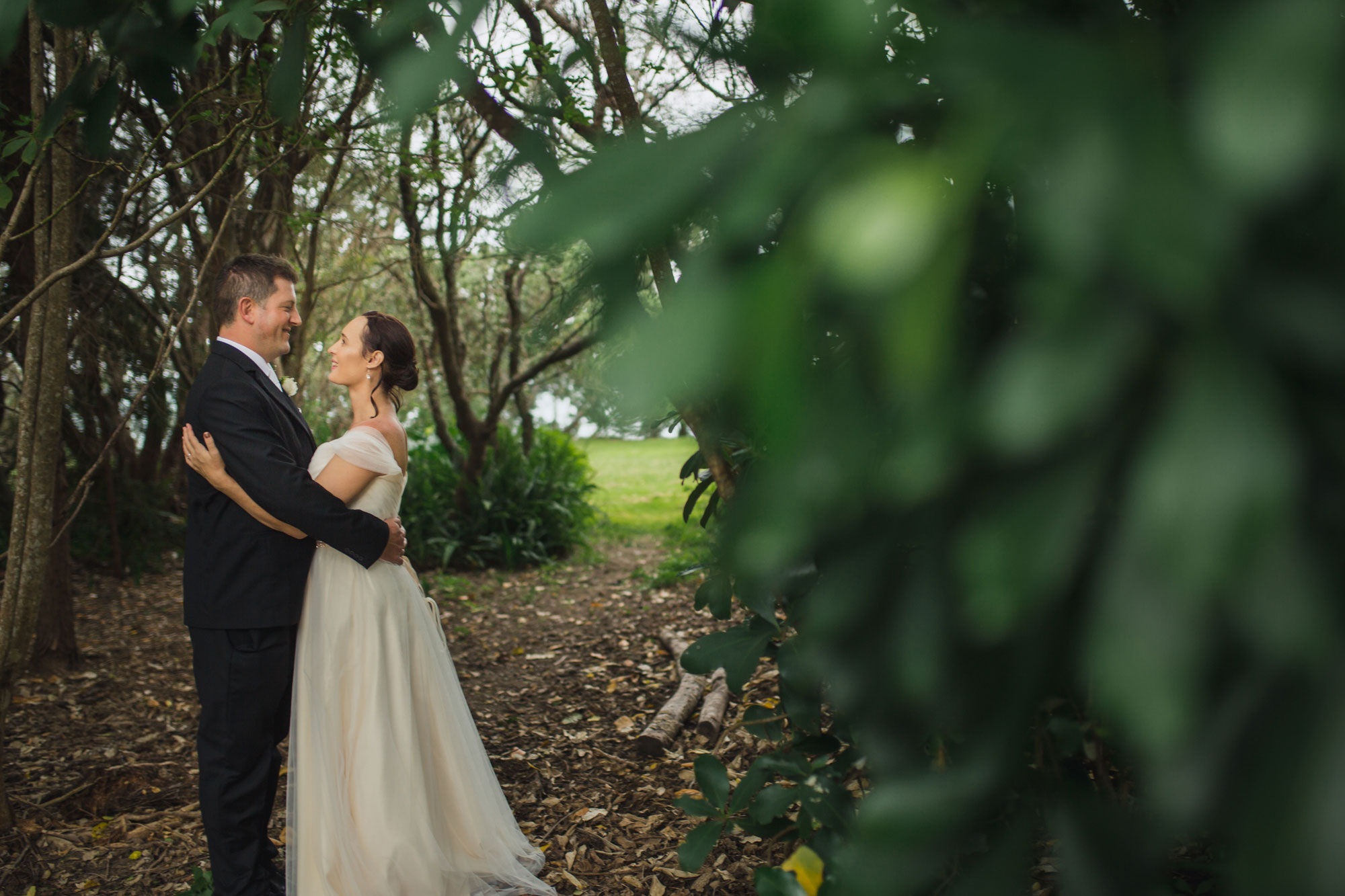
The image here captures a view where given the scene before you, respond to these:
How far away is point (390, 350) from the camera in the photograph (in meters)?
3.17

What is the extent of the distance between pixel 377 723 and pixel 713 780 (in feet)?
5.26

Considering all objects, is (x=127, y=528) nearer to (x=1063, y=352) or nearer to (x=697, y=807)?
(x=697, y=807)

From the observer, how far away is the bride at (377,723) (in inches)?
108

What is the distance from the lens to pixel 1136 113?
291 mm

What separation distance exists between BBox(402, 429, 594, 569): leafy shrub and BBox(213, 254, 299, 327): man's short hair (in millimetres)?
5307

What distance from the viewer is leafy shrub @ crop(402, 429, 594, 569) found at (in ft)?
27.5

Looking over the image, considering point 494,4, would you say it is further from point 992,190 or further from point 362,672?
point 362,672

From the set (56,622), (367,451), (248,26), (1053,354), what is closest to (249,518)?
(367,451)

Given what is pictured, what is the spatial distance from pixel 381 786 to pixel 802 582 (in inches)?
86.1

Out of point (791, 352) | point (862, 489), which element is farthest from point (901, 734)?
point (791, 352)

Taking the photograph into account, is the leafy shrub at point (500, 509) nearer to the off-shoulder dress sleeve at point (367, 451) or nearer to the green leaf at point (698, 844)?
the off-shoulder dress sleeve at point (367, 451)

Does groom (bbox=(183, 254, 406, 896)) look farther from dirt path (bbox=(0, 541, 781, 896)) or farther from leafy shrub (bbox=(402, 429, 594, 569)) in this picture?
leafy shrub (bbox=(402, 429, 594, 569))

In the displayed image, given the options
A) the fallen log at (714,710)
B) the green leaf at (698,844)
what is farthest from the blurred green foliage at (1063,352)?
the fallen log at (714,710)

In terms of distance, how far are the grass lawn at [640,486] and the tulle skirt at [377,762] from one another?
14.3ft
